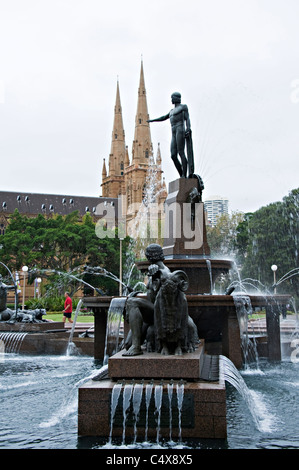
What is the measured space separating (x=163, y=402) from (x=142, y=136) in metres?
113

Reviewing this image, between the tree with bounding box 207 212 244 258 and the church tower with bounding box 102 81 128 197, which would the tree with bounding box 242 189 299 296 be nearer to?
the tree with bounding box 207 212 244 258

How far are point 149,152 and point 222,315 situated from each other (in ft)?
353

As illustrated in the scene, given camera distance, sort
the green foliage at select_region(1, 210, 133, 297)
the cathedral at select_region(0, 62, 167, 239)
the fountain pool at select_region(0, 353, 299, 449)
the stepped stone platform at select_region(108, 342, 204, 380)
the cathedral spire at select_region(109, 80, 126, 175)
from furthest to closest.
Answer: the cathedral spire at select_region(109, 80, 126, 175), the cathedral at select_region(0, 62, 167, 239), the green foliage at select_region(1, 210, 133, 297), the stepped stone platform at select_region(108, 342, 204, 380), the fountain pool at select_region(0, 353, 299, 449)

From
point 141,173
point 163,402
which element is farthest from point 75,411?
point 141,173

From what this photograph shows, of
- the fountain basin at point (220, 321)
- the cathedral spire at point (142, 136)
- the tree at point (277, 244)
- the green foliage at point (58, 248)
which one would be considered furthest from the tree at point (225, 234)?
the cathedral spire at point (142, 136)

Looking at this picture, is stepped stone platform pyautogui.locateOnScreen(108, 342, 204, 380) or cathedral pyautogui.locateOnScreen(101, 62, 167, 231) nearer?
stepped stone platform pyautogui.locateOnScreen(108, 342, 204, 380)

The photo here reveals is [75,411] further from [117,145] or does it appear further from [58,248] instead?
[117,145]

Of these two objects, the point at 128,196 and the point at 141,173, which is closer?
the point at 141,173

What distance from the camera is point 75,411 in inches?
288

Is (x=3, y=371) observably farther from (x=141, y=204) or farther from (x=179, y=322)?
(x=141, y=204)

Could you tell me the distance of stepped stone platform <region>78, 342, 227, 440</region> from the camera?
5.74 m

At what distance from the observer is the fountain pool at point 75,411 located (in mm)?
5648

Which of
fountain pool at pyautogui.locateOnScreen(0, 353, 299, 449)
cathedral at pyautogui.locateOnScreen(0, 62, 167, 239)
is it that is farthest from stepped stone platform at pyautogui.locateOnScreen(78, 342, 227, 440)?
cathedral at pyautogui.locateOnScreen(0, 62, 167, 239)

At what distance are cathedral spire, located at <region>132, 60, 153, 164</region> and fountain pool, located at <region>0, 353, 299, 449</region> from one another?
4182 inches
